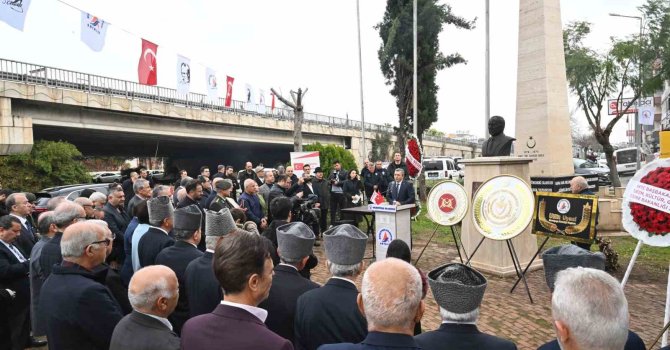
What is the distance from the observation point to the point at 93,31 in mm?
13641

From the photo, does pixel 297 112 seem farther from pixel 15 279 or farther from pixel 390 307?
pixel 390 307

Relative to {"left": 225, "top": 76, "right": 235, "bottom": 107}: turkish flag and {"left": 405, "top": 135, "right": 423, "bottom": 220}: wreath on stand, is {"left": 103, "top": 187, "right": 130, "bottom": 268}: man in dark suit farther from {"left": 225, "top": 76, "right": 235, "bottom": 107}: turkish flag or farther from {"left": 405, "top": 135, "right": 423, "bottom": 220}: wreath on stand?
{"left": 225, "top": 76, "right": 235, "bottom": 107}: turkish flag

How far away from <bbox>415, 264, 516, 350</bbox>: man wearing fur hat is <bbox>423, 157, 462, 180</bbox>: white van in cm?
3195

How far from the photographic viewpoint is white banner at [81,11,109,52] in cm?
Answer: 1339

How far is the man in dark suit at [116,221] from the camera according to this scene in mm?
5460

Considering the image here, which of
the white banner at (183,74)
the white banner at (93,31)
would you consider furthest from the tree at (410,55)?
the white banner at (93,31)

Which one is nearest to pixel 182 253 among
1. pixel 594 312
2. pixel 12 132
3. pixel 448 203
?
pixel 594 312

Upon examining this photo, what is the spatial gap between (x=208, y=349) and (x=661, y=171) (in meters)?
4.46

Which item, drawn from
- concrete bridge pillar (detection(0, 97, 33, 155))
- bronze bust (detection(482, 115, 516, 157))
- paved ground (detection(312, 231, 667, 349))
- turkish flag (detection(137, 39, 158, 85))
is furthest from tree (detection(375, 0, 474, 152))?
concrete bridge pillar (detection(0, 97, 33, 155))

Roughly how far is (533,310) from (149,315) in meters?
5.10

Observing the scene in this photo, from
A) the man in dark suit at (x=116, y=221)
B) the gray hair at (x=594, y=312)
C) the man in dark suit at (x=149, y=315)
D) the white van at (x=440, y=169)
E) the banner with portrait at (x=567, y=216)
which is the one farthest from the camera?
the white van at (x=440, y=169)

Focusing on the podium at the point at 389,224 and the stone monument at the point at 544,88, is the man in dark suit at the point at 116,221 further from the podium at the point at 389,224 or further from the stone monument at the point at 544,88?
the stone monument at the point at 544,88

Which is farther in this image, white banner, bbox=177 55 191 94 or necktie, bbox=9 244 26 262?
white banner, bbox=177 55 191 94

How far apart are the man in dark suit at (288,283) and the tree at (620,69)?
2186cm
